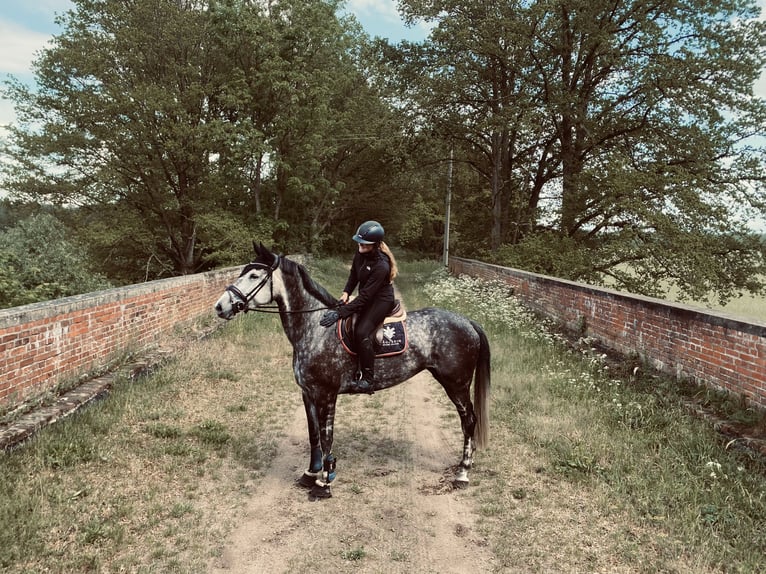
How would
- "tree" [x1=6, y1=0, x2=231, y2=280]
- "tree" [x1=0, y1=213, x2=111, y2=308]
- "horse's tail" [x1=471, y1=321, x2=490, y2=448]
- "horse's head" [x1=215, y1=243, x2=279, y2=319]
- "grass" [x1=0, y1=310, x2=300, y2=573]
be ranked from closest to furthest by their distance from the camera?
"grass" [x1=0, y1=310, x2=300, y2=573] → "horse's head" [x1=215, y1=243, x2=279, y2=319] → "horse's tail" [x1=471, y1=321, x2=490, y2=448] → "tree" [x1=0, y1=213, x2=111, y2=308] → "tree" [x1=6, y1=0, x2=231, y2=280]

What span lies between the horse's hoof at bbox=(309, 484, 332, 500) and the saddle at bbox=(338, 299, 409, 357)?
130 cm

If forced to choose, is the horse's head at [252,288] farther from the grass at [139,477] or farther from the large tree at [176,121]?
the large tree at [176,121]

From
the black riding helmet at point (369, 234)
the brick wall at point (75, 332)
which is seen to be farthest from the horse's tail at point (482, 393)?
the brick wall at point (75, 332)

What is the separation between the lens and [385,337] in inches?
186

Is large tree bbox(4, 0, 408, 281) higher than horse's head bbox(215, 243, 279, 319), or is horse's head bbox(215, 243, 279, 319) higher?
large tree bbox(4, 0, 408, 281)

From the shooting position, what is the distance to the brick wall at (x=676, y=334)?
508 cm

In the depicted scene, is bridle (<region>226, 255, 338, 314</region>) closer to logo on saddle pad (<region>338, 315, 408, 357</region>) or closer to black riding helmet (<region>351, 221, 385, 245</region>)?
logo on saddle pad (<region>338, 315, 408, 357</region>)

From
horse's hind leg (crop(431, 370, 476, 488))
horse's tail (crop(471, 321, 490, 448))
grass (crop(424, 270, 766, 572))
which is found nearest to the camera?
grass (crop(424, 270, 766, 572))

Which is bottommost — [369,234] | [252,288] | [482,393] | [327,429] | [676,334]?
[327,429]

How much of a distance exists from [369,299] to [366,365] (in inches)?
26.1

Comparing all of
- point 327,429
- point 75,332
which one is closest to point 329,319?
point 327,429

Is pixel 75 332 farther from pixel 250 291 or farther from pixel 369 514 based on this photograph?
pixel 369 514

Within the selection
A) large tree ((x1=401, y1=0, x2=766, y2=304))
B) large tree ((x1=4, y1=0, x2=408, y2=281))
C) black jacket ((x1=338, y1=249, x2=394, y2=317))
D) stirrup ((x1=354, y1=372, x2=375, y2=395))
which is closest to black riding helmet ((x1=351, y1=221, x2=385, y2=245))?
black jacket ((x1=338, y1=249, x2=394, y2=317))

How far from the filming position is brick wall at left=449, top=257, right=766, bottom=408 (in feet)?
16.7
